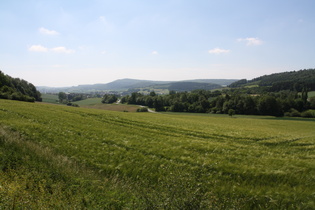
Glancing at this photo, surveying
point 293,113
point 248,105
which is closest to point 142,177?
point 248,105

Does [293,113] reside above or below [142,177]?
below

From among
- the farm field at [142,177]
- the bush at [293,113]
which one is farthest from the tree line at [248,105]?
the farm field at [142,177]

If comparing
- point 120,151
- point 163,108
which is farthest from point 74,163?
point 163,108

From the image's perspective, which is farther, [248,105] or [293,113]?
[248,105]

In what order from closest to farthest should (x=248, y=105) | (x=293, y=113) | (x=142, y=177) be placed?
(x=142, y=177), (x=293, y=113), (x=248, y=105)

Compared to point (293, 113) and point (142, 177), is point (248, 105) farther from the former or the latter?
point (142, 177)

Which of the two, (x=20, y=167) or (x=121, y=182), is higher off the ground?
(x=20, y=167)

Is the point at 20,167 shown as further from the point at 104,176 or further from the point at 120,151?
the point at 120,151

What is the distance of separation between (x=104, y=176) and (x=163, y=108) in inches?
4496

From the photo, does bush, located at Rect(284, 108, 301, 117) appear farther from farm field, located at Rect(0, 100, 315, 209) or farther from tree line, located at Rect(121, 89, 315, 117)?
farm field, located at Rect(0, 100, 315, 209)

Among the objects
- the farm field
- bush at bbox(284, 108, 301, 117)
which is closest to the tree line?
bush at bbox(284, 108, 301, 117)

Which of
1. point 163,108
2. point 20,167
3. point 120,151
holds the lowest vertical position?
point 163,108

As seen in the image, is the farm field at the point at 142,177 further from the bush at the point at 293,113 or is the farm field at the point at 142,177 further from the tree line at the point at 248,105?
the bush at the point at 293,113

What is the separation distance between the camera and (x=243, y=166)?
9.80m
